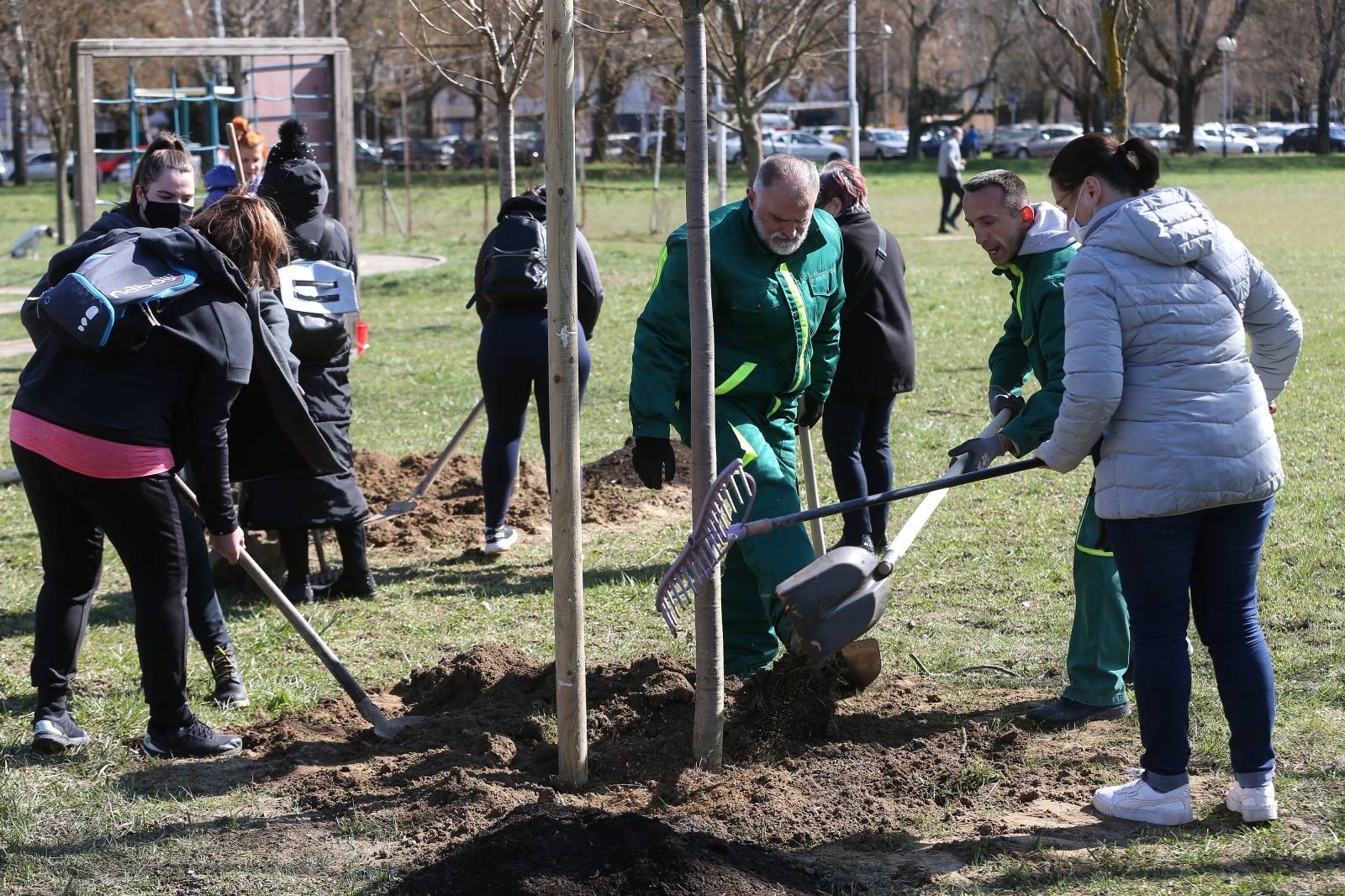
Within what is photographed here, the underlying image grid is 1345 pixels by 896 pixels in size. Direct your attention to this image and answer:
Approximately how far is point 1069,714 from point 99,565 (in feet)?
10.1

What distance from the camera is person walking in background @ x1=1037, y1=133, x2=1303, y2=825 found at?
11.4ft

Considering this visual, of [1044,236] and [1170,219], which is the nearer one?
[1170,219]

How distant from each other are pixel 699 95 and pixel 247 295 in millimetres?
1636

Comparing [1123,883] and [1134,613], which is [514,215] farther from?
[1123,883]

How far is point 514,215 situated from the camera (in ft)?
20.7

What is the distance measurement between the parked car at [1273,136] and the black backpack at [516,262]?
53.2 meters

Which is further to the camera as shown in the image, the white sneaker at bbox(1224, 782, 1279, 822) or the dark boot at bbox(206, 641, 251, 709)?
the dark boot at bbox(206, 641, 251, 709)

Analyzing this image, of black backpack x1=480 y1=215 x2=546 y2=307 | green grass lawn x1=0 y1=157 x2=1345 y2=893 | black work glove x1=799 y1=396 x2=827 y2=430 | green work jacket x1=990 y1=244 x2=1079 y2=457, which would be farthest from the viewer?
black backpack x1=480 y1=215 x2=546 y2=307

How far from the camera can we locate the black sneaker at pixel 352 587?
613cm

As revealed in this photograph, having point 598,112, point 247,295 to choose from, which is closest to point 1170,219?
point 247,295

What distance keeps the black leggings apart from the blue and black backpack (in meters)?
2.34

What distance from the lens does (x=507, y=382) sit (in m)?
6.39

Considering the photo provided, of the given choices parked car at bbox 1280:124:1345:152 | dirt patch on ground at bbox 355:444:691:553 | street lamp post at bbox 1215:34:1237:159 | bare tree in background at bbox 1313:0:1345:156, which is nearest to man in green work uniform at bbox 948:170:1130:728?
dirt patch on ground at bbox 355:444:691:553

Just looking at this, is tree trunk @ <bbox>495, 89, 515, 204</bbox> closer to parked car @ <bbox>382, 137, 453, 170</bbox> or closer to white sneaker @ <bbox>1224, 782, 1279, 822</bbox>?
white sneaker @ <bbox>1224, 782, 1279, 822</bbox>
